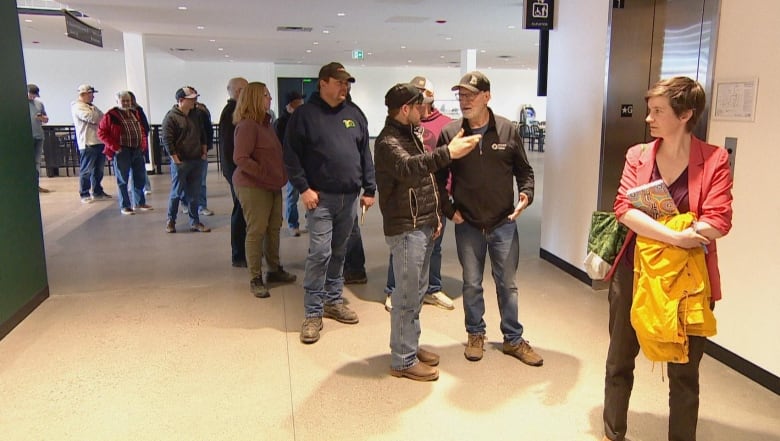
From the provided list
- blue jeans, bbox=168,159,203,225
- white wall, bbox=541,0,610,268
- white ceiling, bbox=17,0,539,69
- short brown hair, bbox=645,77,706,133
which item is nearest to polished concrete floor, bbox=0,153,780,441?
white wall, bbox=541,0,610,268

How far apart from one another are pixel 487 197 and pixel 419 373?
1.03 meters

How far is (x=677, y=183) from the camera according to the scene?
7.20 ft

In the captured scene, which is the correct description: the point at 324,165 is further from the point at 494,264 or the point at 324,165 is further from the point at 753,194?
the point at 753,194

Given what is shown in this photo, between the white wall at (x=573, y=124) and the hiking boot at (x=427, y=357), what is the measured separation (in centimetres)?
211

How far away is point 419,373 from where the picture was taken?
3.15 meters

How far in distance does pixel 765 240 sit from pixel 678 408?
4.21 ft

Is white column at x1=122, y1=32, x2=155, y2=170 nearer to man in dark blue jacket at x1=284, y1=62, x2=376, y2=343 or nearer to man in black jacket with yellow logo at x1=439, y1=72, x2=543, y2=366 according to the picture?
man in dark blue jacket at x1=284, y1=62, x2=376, y2=343

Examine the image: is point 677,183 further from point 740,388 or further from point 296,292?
point 296,292

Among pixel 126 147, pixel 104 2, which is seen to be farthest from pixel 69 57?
pixel 126 147

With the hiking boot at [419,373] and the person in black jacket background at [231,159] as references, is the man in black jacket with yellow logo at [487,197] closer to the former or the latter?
the hiking boot at [419,373]

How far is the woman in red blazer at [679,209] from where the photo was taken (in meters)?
2.09

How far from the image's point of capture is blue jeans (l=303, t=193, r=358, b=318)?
3.63 m

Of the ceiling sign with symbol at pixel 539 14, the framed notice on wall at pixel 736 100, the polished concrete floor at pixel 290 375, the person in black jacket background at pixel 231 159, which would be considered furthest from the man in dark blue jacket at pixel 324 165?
the ceiling sign with symbol at pixel 539 14

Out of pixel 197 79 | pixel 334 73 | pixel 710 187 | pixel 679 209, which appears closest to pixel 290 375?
pixel 334 73
